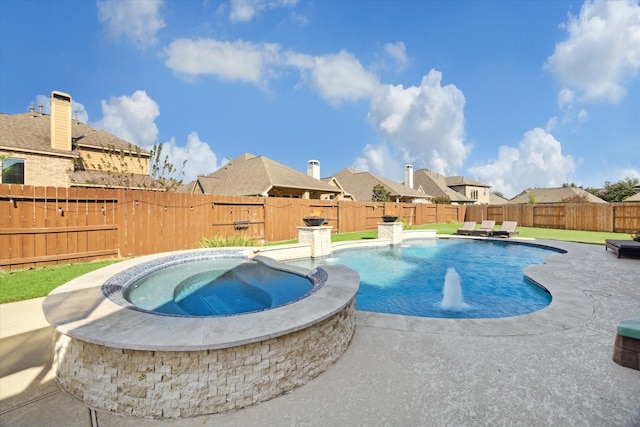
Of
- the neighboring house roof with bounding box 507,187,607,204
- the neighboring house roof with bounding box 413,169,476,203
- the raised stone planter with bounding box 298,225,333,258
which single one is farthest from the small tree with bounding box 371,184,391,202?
the neighboring house roof with bounding box 507,187,607,204

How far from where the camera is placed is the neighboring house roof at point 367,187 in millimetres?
33562

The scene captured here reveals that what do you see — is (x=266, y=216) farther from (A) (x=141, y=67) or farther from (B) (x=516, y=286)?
(A) (x=141, y=67)

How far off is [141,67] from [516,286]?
795 inches

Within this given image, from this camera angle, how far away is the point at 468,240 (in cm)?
1606

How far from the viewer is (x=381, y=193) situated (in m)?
31.9

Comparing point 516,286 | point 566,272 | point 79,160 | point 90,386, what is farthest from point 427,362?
point 79,160

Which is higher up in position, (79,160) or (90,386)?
(79,160)

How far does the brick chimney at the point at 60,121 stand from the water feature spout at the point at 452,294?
20.3 meters

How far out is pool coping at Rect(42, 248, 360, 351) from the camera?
2.56 m

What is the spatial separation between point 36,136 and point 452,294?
21.9 metres

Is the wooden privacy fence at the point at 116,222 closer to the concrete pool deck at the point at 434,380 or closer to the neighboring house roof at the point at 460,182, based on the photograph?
the concrete pool deck at the point at 434,380

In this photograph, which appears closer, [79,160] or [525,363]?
[525,363]

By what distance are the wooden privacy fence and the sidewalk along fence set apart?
21369 mm

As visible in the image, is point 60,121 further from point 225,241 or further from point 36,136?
point 225,241
